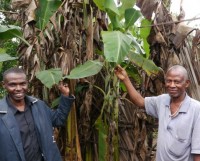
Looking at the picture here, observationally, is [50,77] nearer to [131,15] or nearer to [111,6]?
[111,6]

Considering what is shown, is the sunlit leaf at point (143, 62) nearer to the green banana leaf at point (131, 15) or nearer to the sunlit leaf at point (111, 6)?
the green banana leaf at point (131, 15)

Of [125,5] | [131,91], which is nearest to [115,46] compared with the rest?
[131,91]

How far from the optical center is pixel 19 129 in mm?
2621

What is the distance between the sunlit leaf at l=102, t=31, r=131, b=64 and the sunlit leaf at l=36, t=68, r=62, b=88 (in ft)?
1.61

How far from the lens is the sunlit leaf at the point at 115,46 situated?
108 inches

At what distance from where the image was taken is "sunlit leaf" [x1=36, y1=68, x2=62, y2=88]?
2943mm

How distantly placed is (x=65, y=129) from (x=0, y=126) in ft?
3.64

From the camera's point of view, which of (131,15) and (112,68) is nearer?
(131,15)

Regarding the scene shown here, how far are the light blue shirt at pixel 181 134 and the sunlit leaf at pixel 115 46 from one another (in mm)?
587

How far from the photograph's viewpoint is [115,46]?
2818mm

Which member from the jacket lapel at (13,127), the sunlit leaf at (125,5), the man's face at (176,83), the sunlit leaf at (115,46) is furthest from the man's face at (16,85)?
the sunlit leaf at (125,5)

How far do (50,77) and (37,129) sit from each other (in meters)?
0.50

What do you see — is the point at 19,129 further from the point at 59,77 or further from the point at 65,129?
the point at 65,129

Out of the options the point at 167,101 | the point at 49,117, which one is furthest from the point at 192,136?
the point at 49,117
